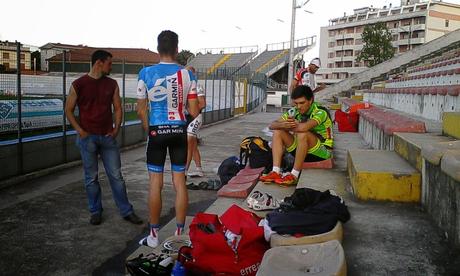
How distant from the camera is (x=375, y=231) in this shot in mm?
3150

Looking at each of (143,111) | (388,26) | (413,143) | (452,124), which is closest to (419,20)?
(388,26)

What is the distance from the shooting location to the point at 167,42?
3.77m

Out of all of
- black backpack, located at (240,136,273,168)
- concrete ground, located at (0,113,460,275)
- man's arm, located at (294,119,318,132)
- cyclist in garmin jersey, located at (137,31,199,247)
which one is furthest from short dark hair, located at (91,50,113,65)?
black backpack, located at (240,136,273,168)

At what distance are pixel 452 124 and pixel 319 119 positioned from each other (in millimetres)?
1485

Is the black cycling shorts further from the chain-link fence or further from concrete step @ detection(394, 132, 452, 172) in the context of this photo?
the chain-link fence

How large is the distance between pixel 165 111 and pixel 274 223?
1.39 m

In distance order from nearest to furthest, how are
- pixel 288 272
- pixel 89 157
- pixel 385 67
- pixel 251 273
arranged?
1. pixel 288 272
2. pixel 251 273
3. pixel 89 157
4. pixel 385 67

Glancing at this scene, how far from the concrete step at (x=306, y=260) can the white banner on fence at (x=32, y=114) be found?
18.4 ft

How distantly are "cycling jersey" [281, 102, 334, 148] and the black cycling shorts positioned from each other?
6.04ft

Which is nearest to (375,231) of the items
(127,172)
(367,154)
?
(367,154)

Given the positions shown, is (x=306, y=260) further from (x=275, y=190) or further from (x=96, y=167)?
(x=96, y=167)

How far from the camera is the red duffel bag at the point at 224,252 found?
9.27 feet

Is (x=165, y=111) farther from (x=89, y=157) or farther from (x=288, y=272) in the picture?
(x=288, y=272)

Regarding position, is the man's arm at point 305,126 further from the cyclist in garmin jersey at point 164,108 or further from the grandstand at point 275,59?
the grandstand at point 275,59
